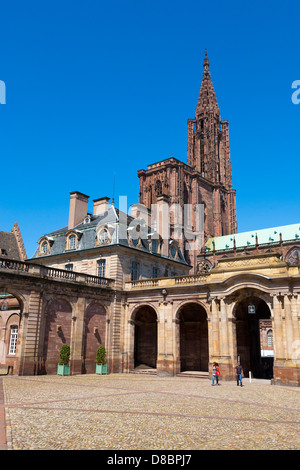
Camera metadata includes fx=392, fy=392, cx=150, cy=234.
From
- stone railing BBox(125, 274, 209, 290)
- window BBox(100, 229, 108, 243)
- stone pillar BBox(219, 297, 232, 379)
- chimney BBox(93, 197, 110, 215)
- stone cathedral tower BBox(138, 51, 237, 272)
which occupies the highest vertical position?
stone cathedral tower BBox(138, 51, 237, 272)

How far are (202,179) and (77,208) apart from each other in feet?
168

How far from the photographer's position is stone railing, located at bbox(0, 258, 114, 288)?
27.9 meters

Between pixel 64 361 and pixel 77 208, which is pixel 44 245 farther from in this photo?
pixel 64 361

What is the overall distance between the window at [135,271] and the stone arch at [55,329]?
8380 mm

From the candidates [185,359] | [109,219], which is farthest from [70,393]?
[109,219]

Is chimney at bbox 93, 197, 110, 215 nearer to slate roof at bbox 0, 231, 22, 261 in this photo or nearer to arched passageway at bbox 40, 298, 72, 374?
arched passageway at bbox 40, 298, 72, 374

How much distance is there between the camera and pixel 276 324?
27.8 m

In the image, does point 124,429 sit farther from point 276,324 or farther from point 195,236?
point 195,236

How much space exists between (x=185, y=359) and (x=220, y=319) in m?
9.07

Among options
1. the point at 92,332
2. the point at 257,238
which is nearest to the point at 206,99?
the point at 257,238

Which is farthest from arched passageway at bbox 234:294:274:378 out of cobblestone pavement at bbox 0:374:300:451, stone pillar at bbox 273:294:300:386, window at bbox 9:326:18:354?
window at bbox 9:326:18:354

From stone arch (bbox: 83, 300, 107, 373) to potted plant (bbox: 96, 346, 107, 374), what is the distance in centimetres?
123
